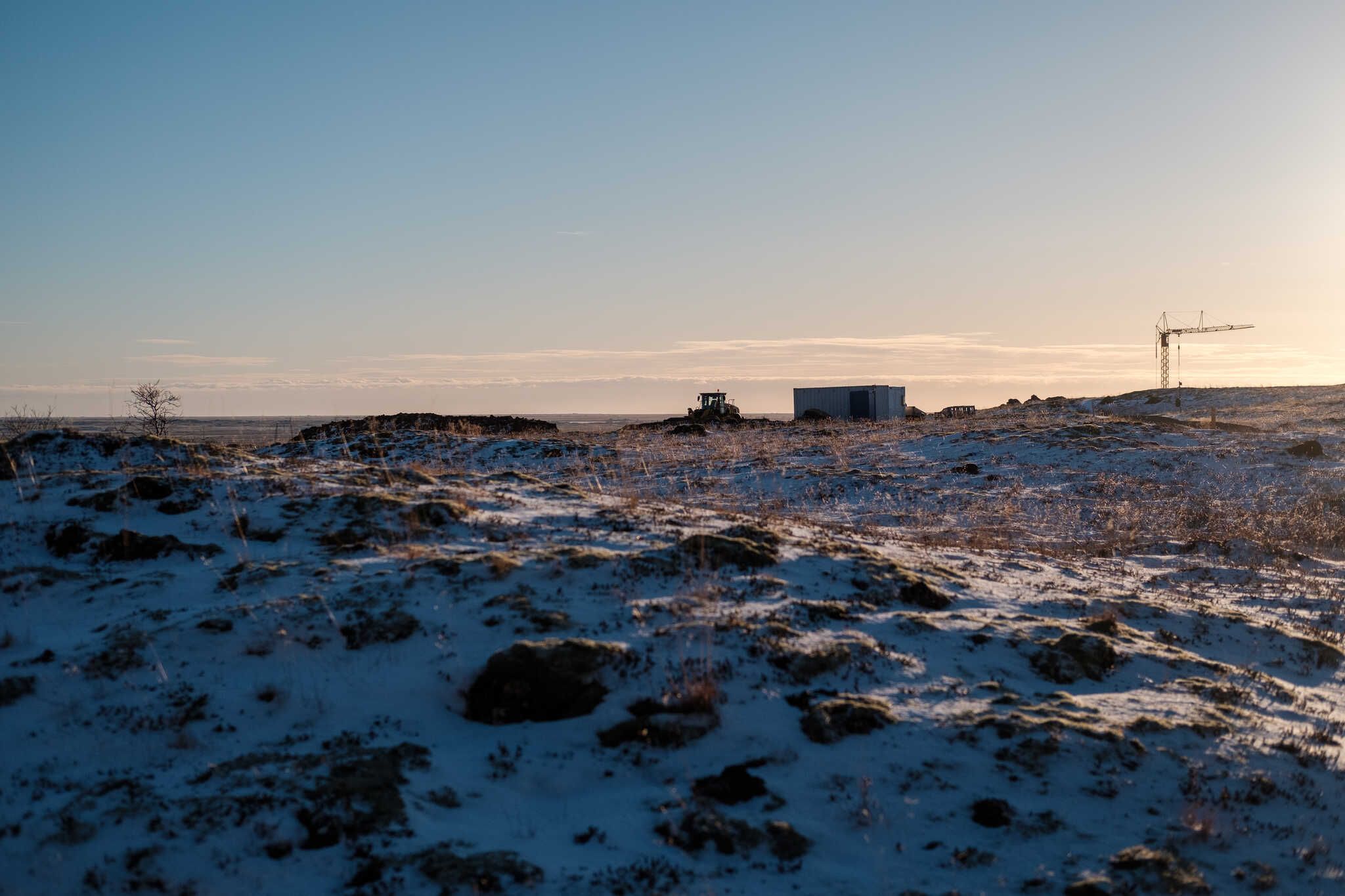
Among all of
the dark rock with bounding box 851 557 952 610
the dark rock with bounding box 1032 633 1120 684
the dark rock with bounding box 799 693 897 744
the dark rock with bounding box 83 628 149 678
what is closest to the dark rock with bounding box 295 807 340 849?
the dark rock with bounding box 83 628 149 678

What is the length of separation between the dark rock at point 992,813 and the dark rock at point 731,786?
4.38ft

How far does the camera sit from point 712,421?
157 feet

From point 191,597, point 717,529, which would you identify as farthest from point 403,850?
point 717,529

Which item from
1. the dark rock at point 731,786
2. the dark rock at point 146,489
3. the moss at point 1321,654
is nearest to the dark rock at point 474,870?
the dark rock at point 731,786

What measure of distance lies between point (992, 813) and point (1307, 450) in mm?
25554

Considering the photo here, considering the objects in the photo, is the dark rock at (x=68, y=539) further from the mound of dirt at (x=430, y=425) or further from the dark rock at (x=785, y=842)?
the mound of dirt at (x=430, y=425)

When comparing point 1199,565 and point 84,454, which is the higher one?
point 84,454

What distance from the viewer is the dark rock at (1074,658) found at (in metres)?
7.30

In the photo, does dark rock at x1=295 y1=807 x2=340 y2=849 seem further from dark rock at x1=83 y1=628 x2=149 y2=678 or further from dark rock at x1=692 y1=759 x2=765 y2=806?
dark rock at x1=83 y1=628 x2=149 y2=678

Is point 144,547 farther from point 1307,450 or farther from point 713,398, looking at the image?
point 713,398

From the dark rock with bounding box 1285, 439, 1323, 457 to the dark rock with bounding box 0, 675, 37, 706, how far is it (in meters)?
29.3

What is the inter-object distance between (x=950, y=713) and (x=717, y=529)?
4212 mm

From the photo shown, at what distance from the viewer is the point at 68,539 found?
8.25 meters

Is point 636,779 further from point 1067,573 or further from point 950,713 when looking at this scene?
point 1067,573
